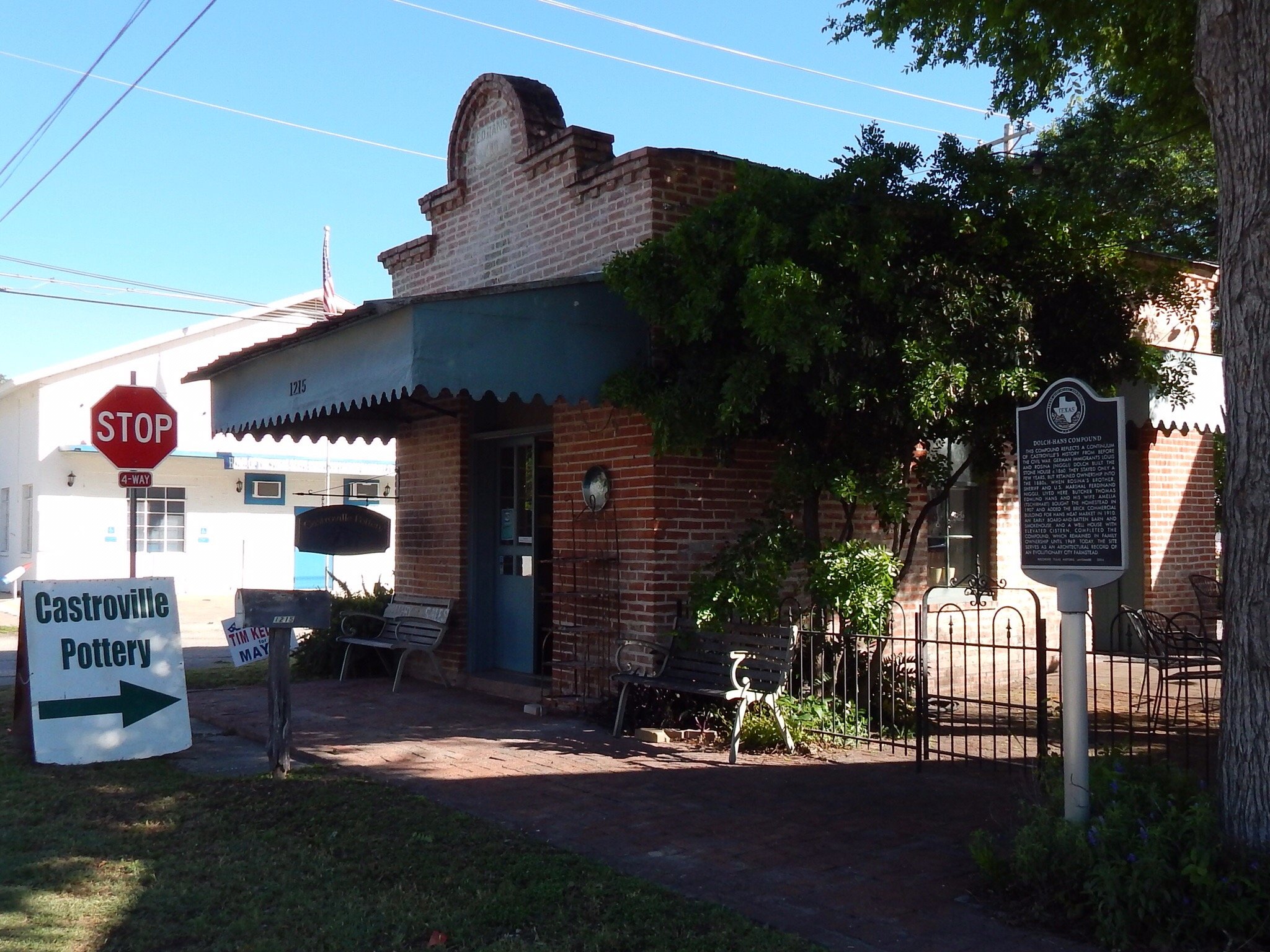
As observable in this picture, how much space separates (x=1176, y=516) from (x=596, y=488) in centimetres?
734

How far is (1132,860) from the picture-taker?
4621mm

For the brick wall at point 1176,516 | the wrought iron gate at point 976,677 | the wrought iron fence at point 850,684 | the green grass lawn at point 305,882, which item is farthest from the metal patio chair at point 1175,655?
the green grass lawn at point 305,882

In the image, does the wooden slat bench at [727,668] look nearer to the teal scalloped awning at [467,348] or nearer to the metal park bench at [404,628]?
the teal scalloped awning at [467,348]

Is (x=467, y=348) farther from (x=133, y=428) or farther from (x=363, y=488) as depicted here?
(x=363, y=488)

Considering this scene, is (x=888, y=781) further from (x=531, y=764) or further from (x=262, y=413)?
(x=262, y=413)

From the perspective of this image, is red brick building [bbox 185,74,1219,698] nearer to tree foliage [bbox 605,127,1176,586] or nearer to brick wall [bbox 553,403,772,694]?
brick wall [bbox 553,403,772,694]

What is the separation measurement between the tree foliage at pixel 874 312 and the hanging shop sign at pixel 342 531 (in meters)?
4.54

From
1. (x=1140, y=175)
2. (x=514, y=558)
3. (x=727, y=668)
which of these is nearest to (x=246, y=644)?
(x=514, y=558)

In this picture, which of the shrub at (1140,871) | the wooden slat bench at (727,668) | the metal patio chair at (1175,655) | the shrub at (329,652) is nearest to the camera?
→ the shrub at (1140,871)

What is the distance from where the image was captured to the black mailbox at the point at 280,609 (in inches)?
295

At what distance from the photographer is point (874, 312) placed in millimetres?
7902

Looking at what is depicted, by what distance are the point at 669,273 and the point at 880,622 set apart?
9.21 ft

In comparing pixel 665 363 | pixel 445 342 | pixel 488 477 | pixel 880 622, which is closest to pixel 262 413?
pixel 488 477

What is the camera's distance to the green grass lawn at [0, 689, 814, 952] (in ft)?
15.7
